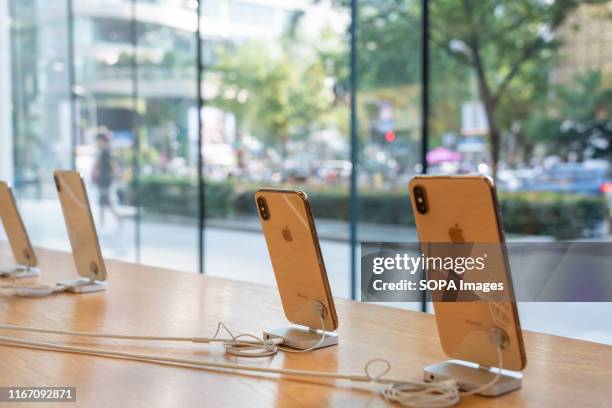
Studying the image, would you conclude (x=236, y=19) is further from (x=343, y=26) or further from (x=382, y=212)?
(x=382, y=212)

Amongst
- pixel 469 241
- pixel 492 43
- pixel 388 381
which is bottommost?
pixel 388 381

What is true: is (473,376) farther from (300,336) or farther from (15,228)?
(15,228)

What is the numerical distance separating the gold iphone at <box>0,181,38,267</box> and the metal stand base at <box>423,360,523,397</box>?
1.90 meters

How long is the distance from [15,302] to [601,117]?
4.69 m

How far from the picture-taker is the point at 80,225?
270cm

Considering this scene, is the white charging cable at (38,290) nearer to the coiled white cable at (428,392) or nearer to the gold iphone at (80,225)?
the gold iphone at (80,225)

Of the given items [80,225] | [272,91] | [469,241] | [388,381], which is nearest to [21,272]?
[80,225]

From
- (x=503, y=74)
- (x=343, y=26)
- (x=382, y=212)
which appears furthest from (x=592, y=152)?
(x=343, y=26)

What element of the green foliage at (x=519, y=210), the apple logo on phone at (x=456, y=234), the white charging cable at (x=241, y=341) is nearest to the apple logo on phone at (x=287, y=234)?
the white charging cable at (x=241, y=341)

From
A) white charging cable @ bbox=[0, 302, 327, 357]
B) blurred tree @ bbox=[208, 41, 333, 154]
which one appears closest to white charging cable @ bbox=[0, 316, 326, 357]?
white charging cable @ bbox=[0, 302, 327, 357]

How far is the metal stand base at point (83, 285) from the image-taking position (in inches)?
103

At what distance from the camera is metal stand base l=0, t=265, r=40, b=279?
295cm

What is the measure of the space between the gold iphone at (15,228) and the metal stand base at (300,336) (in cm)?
143

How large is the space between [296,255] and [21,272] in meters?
1.52
